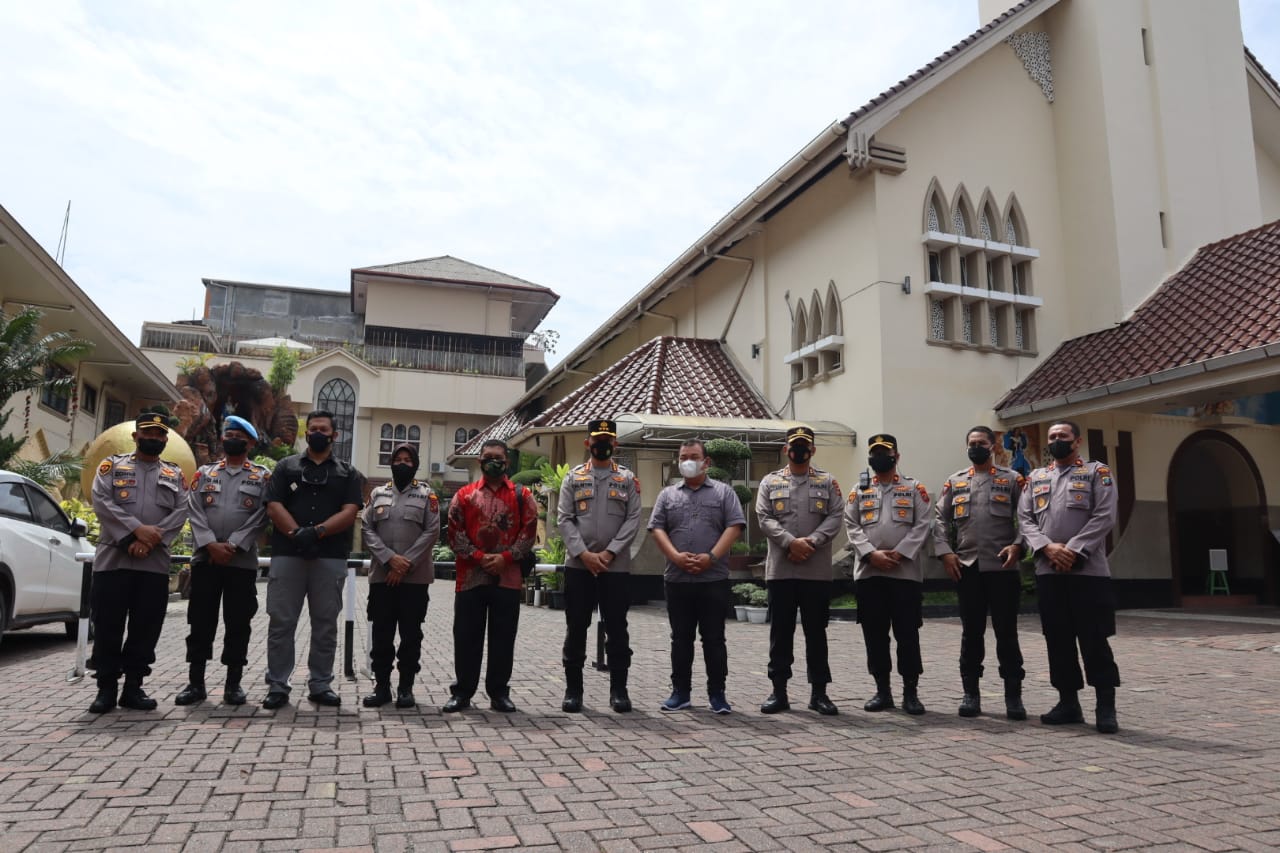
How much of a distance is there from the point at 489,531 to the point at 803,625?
2252 mm

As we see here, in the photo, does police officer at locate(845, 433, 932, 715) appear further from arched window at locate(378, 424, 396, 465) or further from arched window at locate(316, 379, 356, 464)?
arched window at locate(316, 379, 356, 464)

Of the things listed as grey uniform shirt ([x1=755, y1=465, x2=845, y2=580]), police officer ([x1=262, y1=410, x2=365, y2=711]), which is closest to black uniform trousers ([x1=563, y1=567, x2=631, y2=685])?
grey uniform shirt ([x1=755, y1=465, x2=845, y2=580])

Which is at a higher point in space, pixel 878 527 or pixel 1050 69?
pixel 1050 69

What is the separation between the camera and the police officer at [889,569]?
6.28m

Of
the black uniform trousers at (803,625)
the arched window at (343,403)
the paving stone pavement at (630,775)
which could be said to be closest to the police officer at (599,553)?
the paving stone pavement at (630,775)

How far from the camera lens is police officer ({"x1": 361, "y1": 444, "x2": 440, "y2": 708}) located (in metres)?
6.15

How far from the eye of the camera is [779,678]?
20.5ft

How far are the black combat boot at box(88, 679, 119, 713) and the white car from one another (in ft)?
8.88

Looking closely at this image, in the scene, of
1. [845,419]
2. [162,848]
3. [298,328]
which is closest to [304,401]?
[298,328]

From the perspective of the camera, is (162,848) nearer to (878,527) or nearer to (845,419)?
(878,527)

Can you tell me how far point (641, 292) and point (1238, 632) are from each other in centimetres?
1375

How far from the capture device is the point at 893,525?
645 centimetres

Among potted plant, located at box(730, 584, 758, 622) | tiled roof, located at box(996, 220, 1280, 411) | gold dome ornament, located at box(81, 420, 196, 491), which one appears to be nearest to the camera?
tiled roof, located at box(996, 220, 1280, 411)

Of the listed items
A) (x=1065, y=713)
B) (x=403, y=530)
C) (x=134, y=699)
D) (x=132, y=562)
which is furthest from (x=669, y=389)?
(x=134, y=699)
